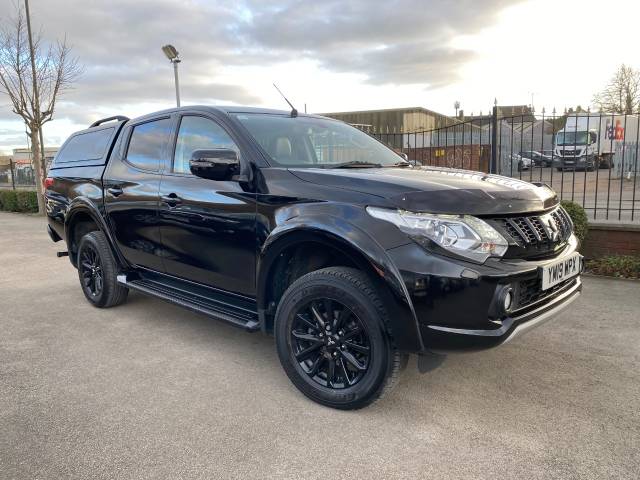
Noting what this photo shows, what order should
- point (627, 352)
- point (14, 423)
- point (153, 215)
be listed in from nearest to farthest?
1. point (14, 423)
2. point (627, 352)
3. point (153, 215)

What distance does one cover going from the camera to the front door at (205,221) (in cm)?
319

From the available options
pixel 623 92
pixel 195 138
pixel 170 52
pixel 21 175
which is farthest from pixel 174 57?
pixel 623 92

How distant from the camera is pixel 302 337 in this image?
2887 mm

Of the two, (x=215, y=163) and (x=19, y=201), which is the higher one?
(x=215, y=163)

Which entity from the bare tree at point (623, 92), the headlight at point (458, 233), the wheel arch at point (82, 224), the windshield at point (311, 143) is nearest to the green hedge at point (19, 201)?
the wheel arch at point (82, 224)

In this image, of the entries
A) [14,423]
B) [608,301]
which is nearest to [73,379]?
[14,423]

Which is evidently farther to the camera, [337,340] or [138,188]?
[138,188]

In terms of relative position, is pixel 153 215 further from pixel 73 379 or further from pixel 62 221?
pixel 62 221

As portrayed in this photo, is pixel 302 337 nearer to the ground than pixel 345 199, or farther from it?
nearer to the ground

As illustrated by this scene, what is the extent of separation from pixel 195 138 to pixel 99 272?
1.93m

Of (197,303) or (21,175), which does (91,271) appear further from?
(21,175)

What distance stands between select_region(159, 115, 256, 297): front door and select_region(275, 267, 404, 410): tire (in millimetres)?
488

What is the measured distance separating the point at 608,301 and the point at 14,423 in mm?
4822

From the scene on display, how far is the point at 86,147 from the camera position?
16.6 feet
